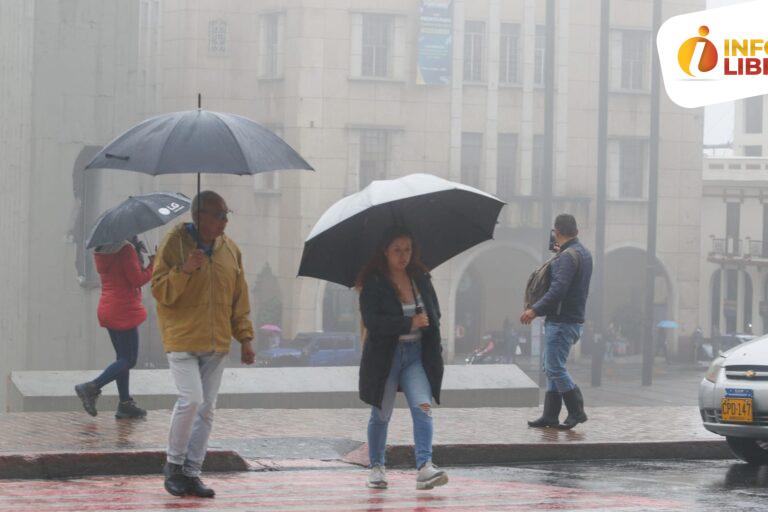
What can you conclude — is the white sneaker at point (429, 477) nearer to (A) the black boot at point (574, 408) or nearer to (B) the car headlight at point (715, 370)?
(B) the car headlight at point (715, 370)

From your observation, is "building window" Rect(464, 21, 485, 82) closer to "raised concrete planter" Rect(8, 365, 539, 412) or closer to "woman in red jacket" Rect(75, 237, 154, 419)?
"raised concrete planter" Rect(8, 365, 539, 412)

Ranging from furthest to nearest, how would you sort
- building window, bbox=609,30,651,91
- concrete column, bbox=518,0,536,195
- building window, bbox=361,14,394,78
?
building window, bbox=609,30,651,91
concrete column, bbox=518,0,536,195
building window, bbox=361,14,394,78

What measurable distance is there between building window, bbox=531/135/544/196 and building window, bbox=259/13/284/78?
9.86 metres

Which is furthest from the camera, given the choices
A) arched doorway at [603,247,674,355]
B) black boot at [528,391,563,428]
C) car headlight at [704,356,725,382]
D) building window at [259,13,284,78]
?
arched doorway at [603,247,674,355]

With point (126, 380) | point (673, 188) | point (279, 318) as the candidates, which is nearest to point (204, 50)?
point (279, 318)

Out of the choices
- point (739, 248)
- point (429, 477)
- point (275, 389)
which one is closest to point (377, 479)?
point (429, 477)

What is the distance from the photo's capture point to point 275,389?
15438 millimetres

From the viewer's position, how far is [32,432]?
35.7 ft

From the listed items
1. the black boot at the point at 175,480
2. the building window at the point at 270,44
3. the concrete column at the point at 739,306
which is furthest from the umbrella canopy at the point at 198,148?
the concrete column at the point at 739,306

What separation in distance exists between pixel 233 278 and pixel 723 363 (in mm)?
4432

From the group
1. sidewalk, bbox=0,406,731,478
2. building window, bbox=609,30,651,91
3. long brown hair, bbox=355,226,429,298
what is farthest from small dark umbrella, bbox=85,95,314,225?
building window, bbox=609,30,651,91

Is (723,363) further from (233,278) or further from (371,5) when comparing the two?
(371,5)

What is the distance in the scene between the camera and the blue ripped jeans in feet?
28.1

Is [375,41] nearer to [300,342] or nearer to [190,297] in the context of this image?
[300,342]
